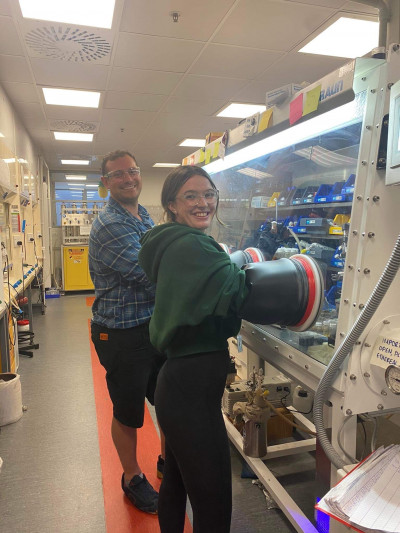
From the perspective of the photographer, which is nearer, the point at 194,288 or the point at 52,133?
the point at 194,288

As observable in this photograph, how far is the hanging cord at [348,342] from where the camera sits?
84 cm

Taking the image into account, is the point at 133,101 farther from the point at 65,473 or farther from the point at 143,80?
the point at 65,473

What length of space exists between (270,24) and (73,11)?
1414 mm

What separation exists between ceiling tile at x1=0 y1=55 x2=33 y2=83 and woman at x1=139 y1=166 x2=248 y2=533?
9.87ft

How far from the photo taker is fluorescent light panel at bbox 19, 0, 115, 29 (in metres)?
2.53

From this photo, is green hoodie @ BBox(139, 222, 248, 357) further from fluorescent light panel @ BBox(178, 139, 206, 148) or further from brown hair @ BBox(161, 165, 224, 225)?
fluorescent light panel @ BBox(178, 139, 206, 148)

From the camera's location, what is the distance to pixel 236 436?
2.05m

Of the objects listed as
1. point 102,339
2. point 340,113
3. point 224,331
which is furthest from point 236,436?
point 340,113

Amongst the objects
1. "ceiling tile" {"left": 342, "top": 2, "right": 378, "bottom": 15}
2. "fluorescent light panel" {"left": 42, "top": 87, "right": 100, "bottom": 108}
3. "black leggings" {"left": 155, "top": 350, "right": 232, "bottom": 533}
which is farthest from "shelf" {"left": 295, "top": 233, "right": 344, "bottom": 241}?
"fluorescent light panel" {"left": 42, "top": 87, "right": 100, "bottom": 108}

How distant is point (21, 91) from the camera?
4.08 m

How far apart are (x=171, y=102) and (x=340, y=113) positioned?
12.6ft

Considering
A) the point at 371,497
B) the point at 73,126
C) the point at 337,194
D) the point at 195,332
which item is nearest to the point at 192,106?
the point at 73,126

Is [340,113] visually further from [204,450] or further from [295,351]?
[204,450]

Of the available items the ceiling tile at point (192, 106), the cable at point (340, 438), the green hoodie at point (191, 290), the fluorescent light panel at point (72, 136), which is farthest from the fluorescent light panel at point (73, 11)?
the fluorescent light panel at point (72, 136)
